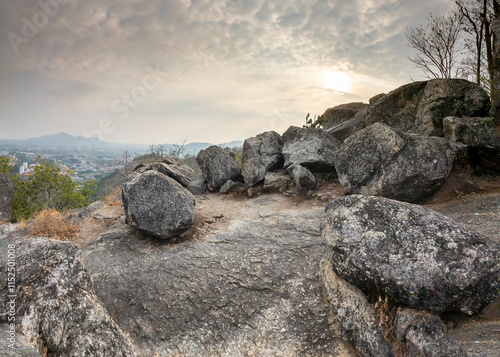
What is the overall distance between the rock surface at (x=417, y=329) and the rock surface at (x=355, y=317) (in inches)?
15.5

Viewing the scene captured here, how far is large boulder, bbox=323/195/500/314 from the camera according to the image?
14.3ft

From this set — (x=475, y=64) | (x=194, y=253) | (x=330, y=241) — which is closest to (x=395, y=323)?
(x=330, y=241)

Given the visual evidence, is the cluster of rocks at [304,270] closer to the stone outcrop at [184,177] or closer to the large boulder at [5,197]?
the large boulder at [5,197]

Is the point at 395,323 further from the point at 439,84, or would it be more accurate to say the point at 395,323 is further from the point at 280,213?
the point at 439,84

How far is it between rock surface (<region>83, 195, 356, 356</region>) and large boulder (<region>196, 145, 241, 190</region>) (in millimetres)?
5745

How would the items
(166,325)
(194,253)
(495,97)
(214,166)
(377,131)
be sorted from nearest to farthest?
(166,325)
(194,253)
(495,97)
(377,131)
(214,166)

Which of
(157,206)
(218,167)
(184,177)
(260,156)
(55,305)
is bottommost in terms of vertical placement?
(55,305)

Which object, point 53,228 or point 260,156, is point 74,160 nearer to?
point 53,228

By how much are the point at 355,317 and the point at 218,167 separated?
421 inches

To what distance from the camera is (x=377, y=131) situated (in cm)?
961

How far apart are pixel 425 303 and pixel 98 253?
360 inches

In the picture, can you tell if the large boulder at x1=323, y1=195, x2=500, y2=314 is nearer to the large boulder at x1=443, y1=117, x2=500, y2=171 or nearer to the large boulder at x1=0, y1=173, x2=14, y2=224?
the large boulder at x1=443, y1=117, x2=500, y2=171

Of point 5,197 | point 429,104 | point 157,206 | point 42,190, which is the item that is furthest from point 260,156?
point 42,190

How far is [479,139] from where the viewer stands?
8281 millimetres
